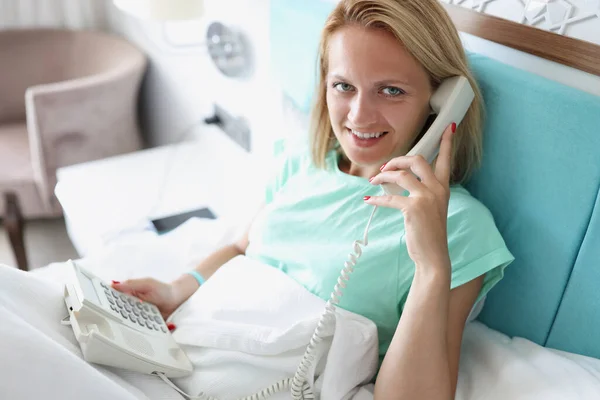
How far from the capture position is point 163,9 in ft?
5.62

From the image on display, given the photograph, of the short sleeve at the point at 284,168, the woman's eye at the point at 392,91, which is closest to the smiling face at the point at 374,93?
the woman's eye at the point at 392,91

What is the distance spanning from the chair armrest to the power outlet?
537 mm

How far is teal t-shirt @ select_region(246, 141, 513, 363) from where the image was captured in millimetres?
1012

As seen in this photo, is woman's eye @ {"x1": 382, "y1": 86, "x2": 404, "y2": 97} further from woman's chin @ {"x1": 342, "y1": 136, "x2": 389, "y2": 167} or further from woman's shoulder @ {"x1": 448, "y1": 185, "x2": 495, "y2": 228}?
woman's shoulder @ {"x1": 448, "y1": 185, "x2": 495, "y2": 228}

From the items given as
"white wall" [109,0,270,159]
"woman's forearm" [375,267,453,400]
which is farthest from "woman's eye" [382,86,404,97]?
"white wall" [109,0,270,159]

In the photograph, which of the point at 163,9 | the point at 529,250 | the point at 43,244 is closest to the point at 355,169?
the point at 529,250

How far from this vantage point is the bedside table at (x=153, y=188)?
1.70 metres

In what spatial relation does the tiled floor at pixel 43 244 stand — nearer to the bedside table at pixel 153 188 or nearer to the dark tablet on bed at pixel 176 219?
the bedside table at pixel 153 188

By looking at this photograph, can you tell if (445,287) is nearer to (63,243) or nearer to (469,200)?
(469,200)

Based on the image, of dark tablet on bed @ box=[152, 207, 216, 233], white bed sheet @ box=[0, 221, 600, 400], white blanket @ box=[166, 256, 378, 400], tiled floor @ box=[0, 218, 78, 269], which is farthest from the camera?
tiled floor @ box=[0, 218, 78, 269]

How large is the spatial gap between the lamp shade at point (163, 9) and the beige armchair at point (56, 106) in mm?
690

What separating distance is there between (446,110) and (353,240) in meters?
0.29

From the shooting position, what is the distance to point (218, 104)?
6.98 ft

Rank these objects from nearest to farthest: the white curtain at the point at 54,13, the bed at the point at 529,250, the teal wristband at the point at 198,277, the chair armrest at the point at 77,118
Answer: the bed at the point at 529,250 → the teal wristband at the point at 198,277 → the chair armrest at the point at 77,118 → the white curtain at the point at 54,13
